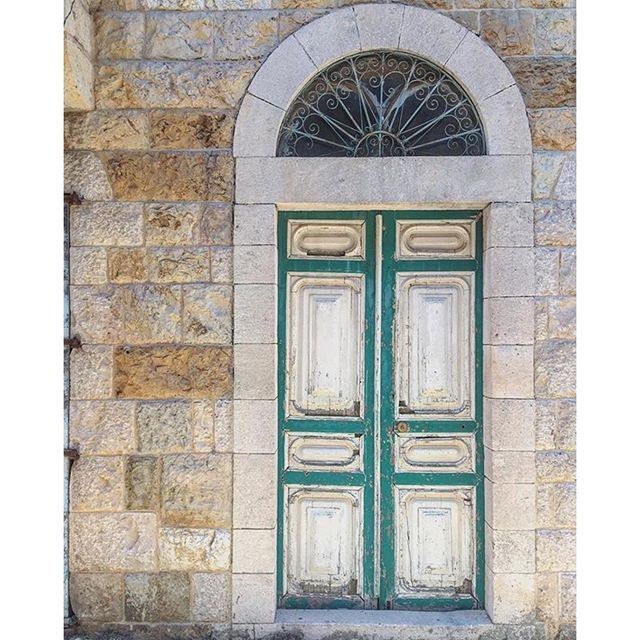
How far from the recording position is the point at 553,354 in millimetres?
3182

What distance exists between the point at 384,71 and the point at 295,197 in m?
0.94

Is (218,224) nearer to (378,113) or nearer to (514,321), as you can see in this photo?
(378,113)

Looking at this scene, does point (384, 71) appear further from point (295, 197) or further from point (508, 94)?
point (295, 197)

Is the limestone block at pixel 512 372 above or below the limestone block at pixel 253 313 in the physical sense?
below

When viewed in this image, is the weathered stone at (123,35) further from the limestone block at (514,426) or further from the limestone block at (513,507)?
the limestone block at (513,507)

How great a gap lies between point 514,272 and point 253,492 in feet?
6.35

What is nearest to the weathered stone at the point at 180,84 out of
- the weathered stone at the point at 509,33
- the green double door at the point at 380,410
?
the green double door at the point at 380,410

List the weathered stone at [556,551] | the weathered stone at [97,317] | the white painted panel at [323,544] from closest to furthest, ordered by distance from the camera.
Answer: the weathered stone at [556,551]
the weathered stone at [97,317]
the white painted panel at [323,544]

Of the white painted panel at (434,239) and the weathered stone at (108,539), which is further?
the white painted panel at (434,239)

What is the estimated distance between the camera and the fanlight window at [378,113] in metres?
3.30

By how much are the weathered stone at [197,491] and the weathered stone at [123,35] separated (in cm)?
235

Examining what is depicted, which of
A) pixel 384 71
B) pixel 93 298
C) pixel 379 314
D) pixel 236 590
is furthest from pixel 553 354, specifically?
pixel 93 298

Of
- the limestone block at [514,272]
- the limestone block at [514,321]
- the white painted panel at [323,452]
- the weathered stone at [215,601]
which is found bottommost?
the weathered stone at [215,601]

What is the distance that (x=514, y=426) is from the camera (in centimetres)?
316
